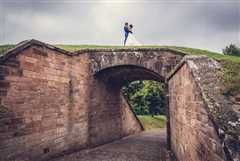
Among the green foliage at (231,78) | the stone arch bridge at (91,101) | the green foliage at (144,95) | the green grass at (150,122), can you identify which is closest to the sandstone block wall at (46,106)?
the stone arch bridge at (91,101)

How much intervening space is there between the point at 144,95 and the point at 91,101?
1517 centimetres

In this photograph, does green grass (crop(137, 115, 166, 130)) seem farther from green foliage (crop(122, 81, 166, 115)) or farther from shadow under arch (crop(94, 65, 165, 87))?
shadow under arch (crop(94, 65, 165, 87))

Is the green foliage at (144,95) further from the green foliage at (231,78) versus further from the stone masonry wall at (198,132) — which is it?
the green foliage at (231,78)

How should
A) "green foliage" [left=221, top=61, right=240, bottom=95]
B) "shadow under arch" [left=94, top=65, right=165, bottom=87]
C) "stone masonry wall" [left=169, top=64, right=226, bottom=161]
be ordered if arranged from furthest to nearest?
"shadow under arch" [left=94, top=65, right=165, bottom=87] < "green foliage" [left=221, top=61, right=240, bottom=95] < "stone masonry wall" [left=169, top=64, right=226, bottom=161]

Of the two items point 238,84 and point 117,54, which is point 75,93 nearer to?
point 117,54

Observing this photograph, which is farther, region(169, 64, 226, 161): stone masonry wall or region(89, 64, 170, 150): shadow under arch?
region(89, 64, 170, 150): shadow under arch

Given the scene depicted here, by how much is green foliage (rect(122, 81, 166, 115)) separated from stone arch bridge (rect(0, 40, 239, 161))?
10.7m

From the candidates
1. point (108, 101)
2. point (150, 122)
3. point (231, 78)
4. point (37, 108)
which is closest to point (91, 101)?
point (108, 101)

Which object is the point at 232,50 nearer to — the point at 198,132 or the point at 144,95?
the point at 144,95

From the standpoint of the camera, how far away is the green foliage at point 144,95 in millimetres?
25156

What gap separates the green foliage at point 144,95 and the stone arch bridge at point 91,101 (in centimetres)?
1075

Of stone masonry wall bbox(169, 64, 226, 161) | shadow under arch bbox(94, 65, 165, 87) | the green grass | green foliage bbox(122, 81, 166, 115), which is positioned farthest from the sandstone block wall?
green foliage bbox(122, 81, 166, 115)

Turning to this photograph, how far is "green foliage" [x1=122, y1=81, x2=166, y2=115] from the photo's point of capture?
25156 mm

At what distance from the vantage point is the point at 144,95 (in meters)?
25.2
